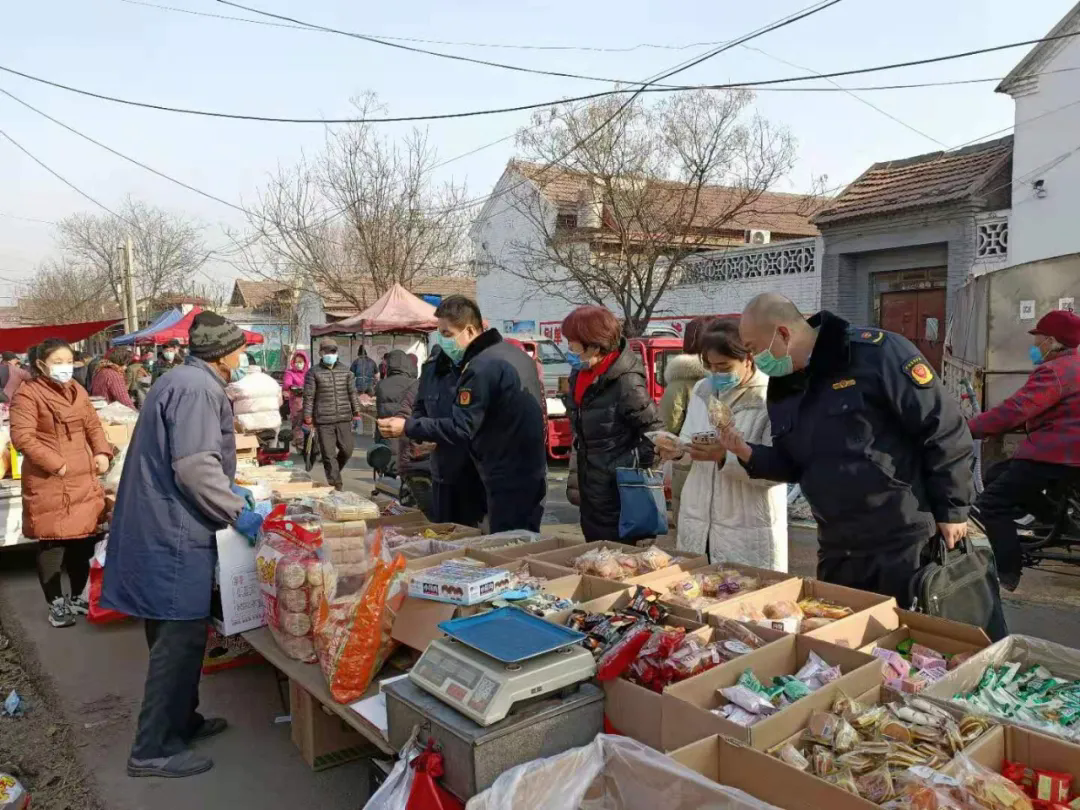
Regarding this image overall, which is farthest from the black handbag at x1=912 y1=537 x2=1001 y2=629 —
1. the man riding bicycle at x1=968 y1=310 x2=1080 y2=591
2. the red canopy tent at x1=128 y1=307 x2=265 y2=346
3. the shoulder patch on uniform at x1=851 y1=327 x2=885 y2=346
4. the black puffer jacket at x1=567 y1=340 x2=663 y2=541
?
the red canopy tent at x1=128 y1=307 x2=265 y2=346

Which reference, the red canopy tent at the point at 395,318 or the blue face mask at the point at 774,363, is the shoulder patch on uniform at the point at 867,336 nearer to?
the blue face mask at the point at 774,363

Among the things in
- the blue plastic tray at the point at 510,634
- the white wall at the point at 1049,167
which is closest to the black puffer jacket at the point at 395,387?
the blue plastic tray at the point at 510,634

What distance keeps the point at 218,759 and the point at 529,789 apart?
2310 mm

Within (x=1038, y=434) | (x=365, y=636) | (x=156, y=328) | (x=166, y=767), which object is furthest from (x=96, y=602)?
(x=156, y=328)

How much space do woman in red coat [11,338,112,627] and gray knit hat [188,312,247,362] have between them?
8.38ft

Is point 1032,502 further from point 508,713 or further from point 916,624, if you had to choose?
point 508,713

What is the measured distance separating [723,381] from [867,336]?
98 cm

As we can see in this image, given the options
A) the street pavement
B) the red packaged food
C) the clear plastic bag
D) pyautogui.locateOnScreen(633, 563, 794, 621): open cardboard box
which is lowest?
the street pavement

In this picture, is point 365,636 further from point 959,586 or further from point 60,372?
point 60,372

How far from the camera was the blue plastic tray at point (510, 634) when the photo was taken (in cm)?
200

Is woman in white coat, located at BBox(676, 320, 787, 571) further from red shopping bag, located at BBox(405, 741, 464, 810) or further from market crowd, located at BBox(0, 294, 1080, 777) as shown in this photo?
red shopping bag, located at BBox(405, 741, 464, 810)

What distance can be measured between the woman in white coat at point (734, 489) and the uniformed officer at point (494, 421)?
0.99 m

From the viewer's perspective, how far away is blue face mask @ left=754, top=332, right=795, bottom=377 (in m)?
2.92

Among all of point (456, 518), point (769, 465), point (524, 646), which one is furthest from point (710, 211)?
point (524, 646)
